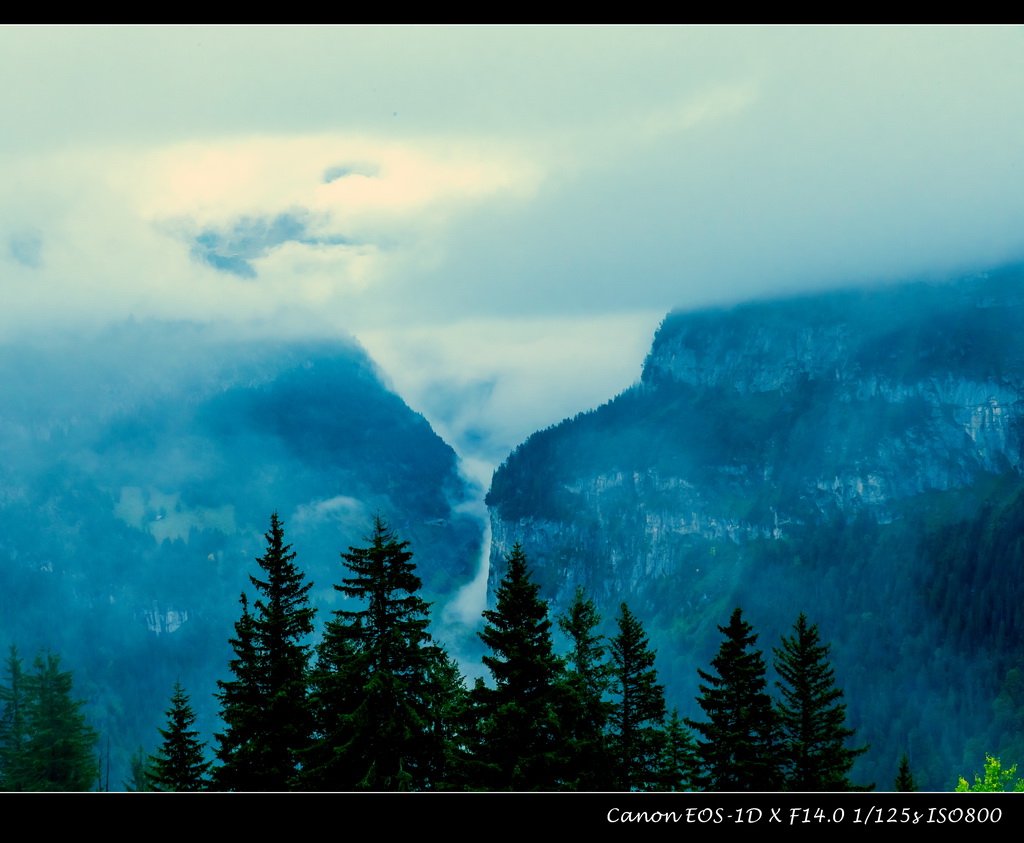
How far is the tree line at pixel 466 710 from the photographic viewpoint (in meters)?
38.1

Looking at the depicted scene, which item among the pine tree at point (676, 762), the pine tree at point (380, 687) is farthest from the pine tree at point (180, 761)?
the pine tree at point (676, 762)

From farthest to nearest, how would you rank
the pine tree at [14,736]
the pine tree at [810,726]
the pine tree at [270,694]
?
the pine tree at [14,736], the pine tree at [810,726], the pine tree at [270,694]

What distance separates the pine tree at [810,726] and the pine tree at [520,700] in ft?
45.9

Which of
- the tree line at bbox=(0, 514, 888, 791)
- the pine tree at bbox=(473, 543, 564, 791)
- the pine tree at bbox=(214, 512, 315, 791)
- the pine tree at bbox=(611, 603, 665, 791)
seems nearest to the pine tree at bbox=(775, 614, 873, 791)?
the tree line at bbox=(0, 514, 888, 791)

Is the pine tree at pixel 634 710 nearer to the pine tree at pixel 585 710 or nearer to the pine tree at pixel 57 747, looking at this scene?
the pine tree at pixel 585 710

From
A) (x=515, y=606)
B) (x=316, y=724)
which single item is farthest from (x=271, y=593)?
(x=515, y=606)

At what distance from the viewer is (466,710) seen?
129ft

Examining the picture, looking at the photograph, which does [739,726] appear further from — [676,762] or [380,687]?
[380,687]

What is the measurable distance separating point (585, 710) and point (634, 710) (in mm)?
5117

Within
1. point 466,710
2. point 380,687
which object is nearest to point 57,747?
point 380,687

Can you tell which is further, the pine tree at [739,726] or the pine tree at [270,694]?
the pine tree at [739,726]

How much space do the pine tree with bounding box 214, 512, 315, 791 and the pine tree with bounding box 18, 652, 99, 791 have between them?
97.3 ft

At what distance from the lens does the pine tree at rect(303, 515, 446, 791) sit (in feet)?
124
